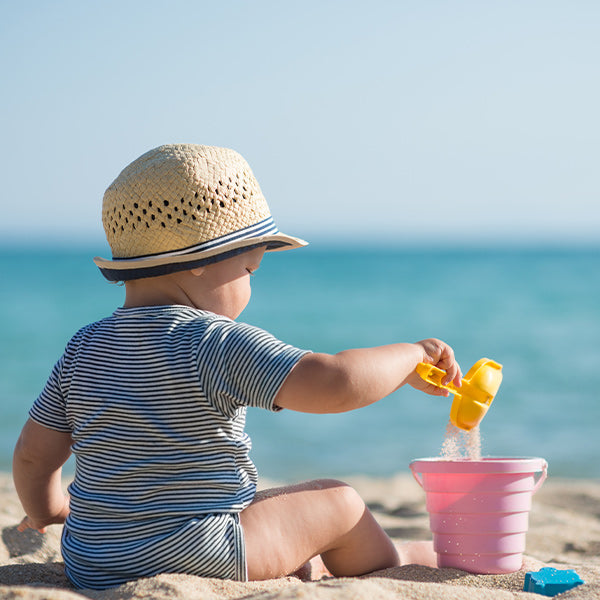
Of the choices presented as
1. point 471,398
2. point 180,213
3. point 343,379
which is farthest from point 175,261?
point 471,398

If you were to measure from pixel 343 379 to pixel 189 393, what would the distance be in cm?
34

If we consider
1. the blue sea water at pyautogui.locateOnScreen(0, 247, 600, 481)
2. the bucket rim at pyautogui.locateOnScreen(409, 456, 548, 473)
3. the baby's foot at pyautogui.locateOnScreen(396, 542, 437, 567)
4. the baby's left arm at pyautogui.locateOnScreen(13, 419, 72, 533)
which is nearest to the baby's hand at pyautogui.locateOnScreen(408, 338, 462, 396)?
the bucket rim at pyautogui.locateOnScreen(409, 456, 548, 473)

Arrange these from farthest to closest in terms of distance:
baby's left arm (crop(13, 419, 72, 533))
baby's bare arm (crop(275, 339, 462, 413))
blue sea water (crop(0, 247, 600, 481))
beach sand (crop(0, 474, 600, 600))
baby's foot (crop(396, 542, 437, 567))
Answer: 1. blue sea water (crop(0, 247, 600, 481))
2. baby's foot (crop(396, 542, 437, 567))
3. baby's left arm (crop(13, 419, 72, 533))
4. baby's bare arm (crop(275, 339, 462, 413))
5. beach sand (crop(0, 474, 600, 600))

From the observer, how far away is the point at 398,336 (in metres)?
14.9

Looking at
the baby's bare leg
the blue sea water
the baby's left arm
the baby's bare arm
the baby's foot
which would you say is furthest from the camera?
the blue sea water

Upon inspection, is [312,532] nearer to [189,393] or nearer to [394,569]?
[394,569]

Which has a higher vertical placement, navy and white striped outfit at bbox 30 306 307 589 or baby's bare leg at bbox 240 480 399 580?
navy and white striped outfit at bbox 30 306 307 589

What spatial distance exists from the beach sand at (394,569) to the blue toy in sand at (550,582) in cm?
4

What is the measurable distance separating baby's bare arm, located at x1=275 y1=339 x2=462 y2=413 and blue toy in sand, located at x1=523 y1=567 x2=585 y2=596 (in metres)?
0.59

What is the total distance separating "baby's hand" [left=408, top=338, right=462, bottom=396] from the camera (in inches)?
78.7

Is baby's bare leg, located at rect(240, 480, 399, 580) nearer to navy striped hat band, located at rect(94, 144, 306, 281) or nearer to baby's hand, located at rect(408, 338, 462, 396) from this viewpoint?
baby's hand, located at rect(408, 338, 462, 396)

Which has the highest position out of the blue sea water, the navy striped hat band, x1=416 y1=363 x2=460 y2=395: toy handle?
the navy striped hat band

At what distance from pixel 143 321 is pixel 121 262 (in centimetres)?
17

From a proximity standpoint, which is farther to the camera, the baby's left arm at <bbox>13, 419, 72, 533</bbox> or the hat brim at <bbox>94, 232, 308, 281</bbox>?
the baby's left arm at <bbox>13, 419, 72, 533</bbox>
